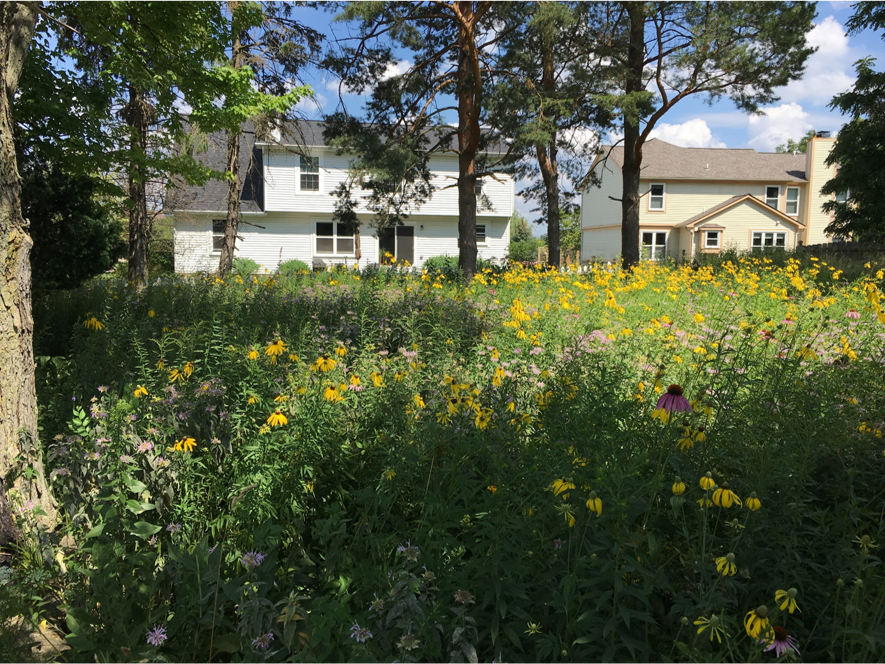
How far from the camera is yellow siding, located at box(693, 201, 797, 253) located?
32.7 meters

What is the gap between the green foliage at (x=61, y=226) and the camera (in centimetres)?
671

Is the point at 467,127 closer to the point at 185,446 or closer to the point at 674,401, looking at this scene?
the point at 185,446

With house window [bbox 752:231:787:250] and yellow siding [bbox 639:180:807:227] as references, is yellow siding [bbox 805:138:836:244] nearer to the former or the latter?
yellow siding [bbox 639:180:807:227]

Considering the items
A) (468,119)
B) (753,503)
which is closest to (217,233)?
(468,119)

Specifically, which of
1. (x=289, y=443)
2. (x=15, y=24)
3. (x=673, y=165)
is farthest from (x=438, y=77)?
(x=673, y=165)

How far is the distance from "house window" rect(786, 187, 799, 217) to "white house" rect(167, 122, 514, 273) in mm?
18834

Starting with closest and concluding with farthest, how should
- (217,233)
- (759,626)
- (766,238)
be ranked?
(759,626), (217,233), (766,238)

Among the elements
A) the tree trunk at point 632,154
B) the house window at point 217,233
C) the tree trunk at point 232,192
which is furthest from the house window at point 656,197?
the tree trunk at point 232,192

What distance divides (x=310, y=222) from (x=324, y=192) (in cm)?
153

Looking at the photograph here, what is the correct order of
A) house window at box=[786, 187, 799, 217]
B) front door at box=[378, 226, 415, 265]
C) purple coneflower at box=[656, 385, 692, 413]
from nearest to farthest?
purple coneflower at box=[656, 385, 692, 413]
front door at box=[378, 226, 415, 265]
house window at box=[786, 187, 799, 217]

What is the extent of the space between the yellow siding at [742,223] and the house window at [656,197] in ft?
8.59

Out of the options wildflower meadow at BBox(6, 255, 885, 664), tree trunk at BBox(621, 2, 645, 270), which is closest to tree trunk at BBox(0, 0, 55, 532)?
wildflower meadow at BBox(6, 255, 885, 664)

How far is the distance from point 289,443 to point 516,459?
112 centimetres

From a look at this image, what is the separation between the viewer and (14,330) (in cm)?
322
